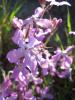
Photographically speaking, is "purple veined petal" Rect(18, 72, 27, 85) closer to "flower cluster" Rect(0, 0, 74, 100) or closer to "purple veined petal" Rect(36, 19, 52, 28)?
"flower cluster" Rect(0, 0, 74, 100)

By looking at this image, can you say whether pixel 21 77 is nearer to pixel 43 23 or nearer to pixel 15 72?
pixel 15 72

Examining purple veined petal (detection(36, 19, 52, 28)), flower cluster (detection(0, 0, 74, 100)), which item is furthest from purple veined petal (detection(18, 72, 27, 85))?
purple veined petal (detection(36, 19, 52, 28))

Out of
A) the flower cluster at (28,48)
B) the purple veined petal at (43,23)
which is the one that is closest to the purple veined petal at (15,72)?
the flower cluster at (28,48)

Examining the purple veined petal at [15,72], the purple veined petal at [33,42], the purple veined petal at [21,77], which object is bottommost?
the purple veined petal at [21,77]

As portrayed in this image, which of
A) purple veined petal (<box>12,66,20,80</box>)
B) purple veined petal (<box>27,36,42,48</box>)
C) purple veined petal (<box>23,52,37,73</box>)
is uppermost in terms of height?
purple veined petal (<box>27,36,42,48</box>)

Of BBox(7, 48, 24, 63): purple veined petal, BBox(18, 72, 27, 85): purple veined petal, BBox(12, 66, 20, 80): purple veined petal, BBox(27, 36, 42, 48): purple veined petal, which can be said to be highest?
BBox(27, 36, 42, 48): purple veined petal

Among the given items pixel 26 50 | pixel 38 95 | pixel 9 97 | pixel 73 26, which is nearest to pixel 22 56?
pixel 26 50

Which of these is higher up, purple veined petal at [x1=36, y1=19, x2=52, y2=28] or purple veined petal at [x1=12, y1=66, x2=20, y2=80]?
purple veined petal at [x1=36, y1=19, x2=52, y2=28]

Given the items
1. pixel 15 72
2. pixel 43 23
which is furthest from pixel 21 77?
pixel 43 23

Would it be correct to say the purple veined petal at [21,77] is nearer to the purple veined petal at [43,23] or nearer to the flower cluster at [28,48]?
the flower cluster at [28,48]

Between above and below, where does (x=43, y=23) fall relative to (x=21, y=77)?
above

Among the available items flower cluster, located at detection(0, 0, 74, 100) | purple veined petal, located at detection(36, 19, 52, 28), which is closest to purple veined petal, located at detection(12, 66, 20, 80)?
flower cluster, located at detection(0, 0, 74, 100)
